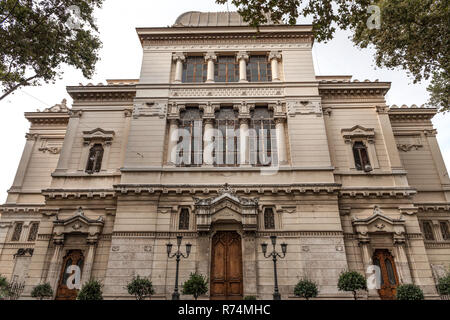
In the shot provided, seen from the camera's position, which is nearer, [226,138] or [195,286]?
[195,286]

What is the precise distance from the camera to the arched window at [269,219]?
17.5 meters

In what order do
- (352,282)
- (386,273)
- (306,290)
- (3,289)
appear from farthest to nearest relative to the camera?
(386,273)
(3,289)
(306,290)
(352,282)

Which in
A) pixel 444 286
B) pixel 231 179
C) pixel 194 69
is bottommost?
pixel 444 286

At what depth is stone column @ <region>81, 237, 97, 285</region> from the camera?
55.0 feet

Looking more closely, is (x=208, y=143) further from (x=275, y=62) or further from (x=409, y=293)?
(x=409, y=293)

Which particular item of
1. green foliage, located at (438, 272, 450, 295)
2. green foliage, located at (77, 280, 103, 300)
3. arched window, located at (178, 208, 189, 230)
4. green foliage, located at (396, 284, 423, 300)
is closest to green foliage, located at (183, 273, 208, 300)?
arched window, located at (178, 208, 189, 230)

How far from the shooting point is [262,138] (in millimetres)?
20141

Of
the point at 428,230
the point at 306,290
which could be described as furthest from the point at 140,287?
the point at 428,230

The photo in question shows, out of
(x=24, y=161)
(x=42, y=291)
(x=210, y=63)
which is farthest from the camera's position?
(x=24, y=161)

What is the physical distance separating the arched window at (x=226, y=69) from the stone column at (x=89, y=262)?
14158 millimetres

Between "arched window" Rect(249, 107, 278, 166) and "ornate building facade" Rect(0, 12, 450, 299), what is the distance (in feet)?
0.33

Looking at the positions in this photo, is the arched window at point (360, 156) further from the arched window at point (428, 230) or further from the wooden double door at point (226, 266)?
the wooden double door at point (226, 266)

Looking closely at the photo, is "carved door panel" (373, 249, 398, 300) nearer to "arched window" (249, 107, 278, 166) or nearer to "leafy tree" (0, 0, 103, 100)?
"arched window" (249, 107, 278, 166)

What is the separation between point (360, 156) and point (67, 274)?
20255 millimetres
